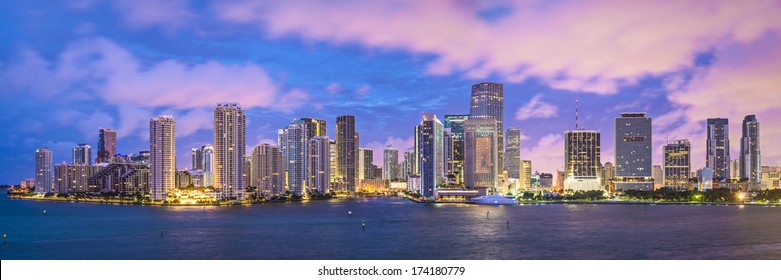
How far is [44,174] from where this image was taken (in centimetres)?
9975

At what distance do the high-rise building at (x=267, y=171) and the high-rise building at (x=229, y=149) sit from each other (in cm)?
1263

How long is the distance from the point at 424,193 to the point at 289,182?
106ft

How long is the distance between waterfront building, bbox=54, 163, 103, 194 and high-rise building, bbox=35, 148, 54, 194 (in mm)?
1539

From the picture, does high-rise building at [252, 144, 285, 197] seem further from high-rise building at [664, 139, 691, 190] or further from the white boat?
high-rise building at [664, 139, 691, 190]

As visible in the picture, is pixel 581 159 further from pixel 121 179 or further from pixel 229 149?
pixel 121 179

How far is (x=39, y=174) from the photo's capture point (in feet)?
319

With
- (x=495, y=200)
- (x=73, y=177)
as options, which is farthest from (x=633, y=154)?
(x=73, y=177)

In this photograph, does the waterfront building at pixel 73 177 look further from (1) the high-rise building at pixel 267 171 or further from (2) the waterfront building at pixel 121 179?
(1) the high-rise building at pixel 267 171

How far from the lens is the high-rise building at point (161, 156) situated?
7994cm

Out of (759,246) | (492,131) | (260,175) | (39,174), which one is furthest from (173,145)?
(759,246)

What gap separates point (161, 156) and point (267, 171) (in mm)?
20679

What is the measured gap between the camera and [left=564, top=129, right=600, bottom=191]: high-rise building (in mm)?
126750
